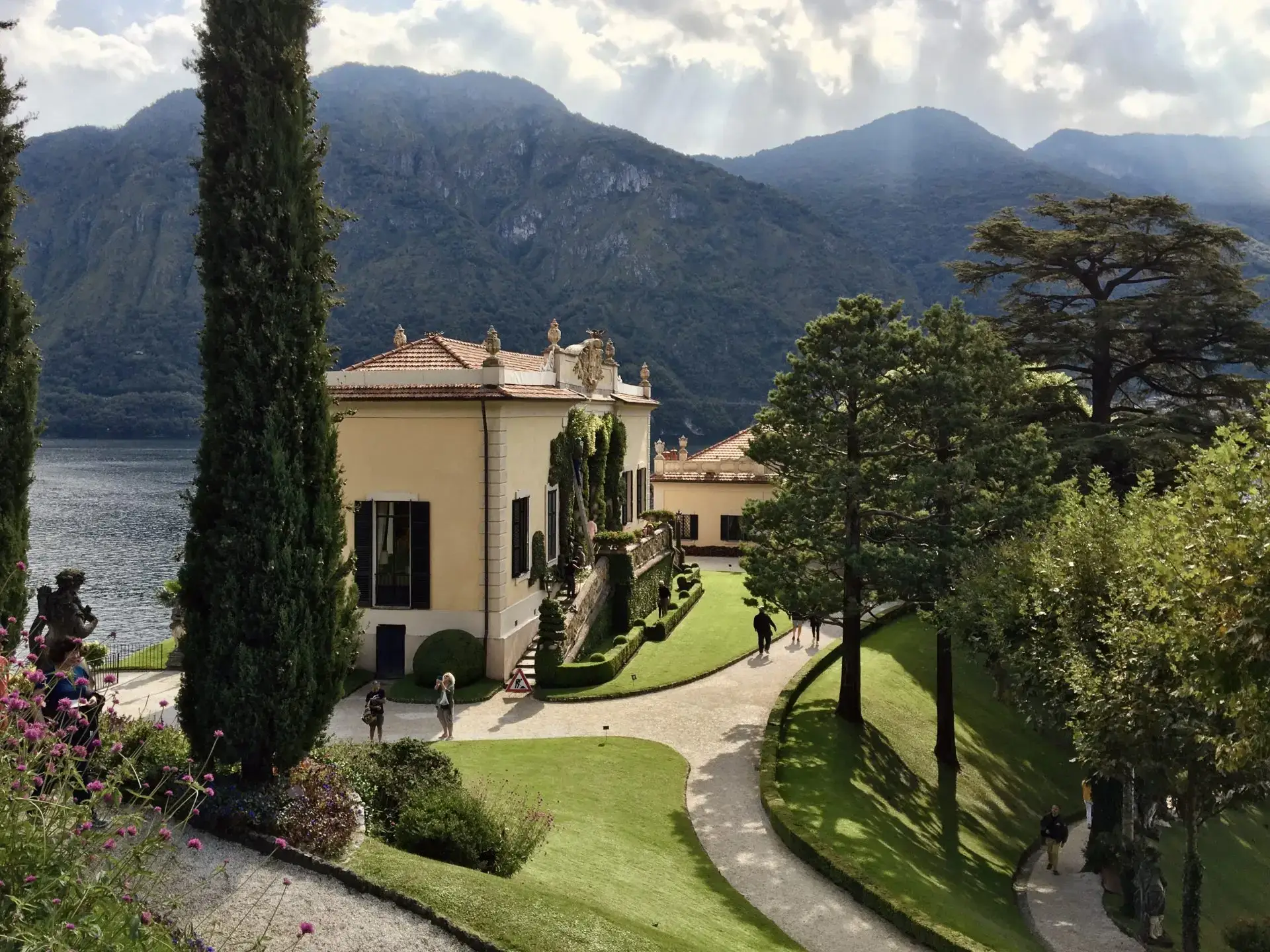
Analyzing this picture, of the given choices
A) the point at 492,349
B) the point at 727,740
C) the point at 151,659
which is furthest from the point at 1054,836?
the point at 151,659

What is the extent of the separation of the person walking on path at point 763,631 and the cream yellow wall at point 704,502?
20183 mm

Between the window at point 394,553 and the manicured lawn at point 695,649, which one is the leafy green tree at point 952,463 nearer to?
the manicured lawn at point 695,649

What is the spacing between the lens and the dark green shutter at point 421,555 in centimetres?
2550

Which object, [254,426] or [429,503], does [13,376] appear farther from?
[429,503]

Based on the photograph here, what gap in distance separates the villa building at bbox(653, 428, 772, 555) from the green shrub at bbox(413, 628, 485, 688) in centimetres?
2603

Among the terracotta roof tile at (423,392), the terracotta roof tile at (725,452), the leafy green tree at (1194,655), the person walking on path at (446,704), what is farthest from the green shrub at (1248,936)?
the terracotta roof tile at (725,452)

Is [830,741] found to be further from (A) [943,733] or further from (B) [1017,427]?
(B) [1017,427]

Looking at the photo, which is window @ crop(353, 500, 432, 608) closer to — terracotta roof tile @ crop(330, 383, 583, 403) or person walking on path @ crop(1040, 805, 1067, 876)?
terracotta roof tile @ crop(330, 383, 583, 403)

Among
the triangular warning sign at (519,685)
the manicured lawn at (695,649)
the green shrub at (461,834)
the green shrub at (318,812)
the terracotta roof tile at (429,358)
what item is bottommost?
the manicured lawn at (695,649)

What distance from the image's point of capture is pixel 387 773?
13305mm

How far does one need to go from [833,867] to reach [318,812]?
8288mm

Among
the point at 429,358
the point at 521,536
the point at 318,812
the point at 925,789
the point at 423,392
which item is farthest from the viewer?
the point at 429,358

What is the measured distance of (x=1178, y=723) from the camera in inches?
513

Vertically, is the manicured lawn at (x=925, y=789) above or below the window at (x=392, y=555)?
below
